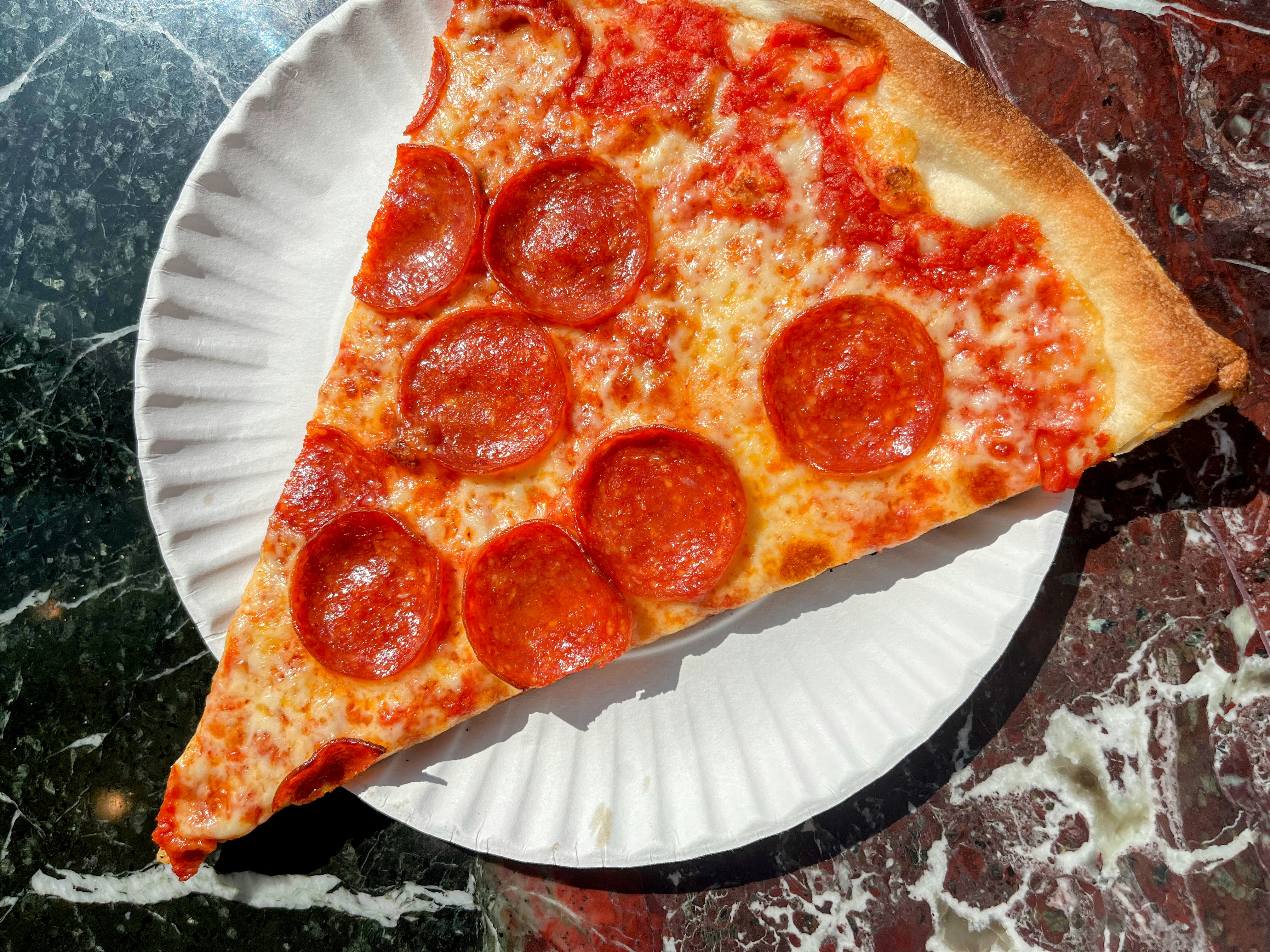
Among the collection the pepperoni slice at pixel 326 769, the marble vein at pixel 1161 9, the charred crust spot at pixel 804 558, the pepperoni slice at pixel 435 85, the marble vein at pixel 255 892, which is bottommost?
the marble vein at pixel 255 892

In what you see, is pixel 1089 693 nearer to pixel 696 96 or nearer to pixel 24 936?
pixel 696 96

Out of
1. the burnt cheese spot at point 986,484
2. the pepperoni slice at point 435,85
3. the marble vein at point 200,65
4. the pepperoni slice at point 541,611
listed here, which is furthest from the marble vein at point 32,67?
the burnt cheese spot at point 986,484

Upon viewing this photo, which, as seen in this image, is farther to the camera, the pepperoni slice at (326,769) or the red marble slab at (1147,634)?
the red marble slab at (1147,634)

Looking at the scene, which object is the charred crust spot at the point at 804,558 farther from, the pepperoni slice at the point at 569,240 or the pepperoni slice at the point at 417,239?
the pepperoni slice at the point at 417,239

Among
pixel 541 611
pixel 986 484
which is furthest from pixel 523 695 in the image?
pixel 986 484

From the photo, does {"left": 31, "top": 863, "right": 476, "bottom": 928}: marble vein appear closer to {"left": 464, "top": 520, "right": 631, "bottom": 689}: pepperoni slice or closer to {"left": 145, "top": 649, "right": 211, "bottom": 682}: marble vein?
{"left": 145, "top": 649, "right": 211, "bottom": 682}: marble vein
